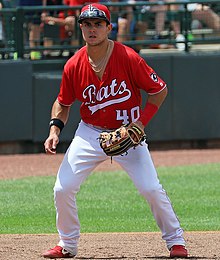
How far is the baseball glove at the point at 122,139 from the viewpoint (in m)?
5.56

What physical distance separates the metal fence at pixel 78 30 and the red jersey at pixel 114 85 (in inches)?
248

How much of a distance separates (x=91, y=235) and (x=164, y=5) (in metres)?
6.09

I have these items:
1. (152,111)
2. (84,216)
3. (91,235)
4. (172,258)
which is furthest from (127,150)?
(84,216)

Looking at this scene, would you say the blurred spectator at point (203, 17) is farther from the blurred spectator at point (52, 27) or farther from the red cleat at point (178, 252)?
the red cleat at point (178, 252)

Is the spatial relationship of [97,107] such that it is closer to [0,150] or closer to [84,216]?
[84,216]

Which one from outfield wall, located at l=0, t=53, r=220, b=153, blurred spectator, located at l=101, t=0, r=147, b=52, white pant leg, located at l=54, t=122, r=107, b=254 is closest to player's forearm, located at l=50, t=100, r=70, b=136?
white pant leg, located at l=54, t=122, r=107, b=254

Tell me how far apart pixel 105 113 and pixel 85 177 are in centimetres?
45

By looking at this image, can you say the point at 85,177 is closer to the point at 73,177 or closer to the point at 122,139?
the point at 73,177

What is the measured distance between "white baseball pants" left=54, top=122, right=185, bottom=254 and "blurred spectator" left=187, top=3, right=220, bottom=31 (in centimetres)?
704

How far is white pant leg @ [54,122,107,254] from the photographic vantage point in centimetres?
571

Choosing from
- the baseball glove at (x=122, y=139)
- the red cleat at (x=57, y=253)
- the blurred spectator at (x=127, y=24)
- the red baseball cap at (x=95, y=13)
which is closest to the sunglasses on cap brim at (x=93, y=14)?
the red baseball cap at (x=95, y=13)

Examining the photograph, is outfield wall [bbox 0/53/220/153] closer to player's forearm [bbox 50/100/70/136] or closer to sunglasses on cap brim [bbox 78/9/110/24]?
player's forearm [bbox 50/100/70/136]

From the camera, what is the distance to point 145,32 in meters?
12.5

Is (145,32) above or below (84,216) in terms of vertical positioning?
above
